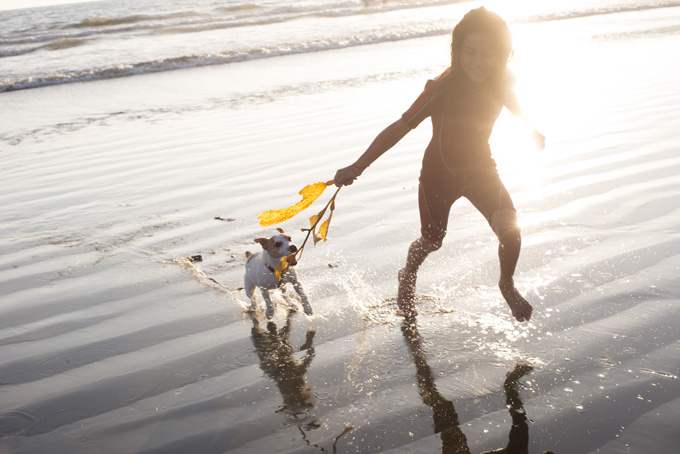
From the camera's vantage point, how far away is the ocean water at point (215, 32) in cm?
1867

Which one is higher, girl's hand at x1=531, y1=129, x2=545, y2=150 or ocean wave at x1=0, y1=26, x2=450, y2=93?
ocean wave at x1=0, y1=26, x2=450, y2=93

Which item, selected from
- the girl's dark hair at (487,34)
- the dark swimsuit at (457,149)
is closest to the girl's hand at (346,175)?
the dark swimsuit at (457,149)

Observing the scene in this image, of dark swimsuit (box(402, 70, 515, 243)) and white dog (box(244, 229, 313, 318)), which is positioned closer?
dark swimsuit (box(402, 70, 515, 243))

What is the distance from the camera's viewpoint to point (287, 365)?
134 inches

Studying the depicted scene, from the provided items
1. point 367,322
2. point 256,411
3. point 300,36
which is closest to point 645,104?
point 367,322

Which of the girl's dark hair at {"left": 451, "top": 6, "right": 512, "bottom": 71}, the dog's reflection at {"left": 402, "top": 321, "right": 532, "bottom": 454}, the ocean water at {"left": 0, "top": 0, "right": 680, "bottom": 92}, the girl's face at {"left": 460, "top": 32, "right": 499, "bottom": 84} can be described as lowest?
the dog's reflection at {"left": 402, "top": 321, "right": 532, "bottom": 454}

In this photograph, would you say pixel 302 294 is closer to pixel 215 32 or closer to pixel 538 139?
pixel 538 139

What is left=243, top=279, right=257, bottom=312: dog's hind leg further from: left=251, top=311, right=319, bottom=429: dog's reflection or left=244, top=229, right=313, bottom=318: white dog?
left=251, top=311, right=319, bottom=429: dog's reflection

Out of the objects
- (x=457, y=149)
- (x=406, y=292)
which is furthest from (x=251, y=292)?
(x=457, y=149)

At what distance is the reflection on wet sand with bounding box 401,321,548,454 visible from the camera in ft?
8.52

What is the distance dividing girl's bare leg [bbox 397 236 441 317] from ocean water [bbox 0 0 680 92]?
15.8 meters

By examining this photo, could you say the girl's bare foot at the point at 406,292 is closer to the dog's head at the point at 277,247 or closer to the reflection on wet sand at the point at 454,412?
the reflection on wet sand at the point at 454,412

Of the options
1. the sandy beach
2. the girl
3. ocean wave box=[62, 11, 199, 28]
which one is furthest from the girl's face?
ocean wave box=[62, 11, 199, 28]

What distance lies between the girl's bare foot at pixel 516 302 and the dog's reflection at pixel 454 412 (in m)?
0.42
